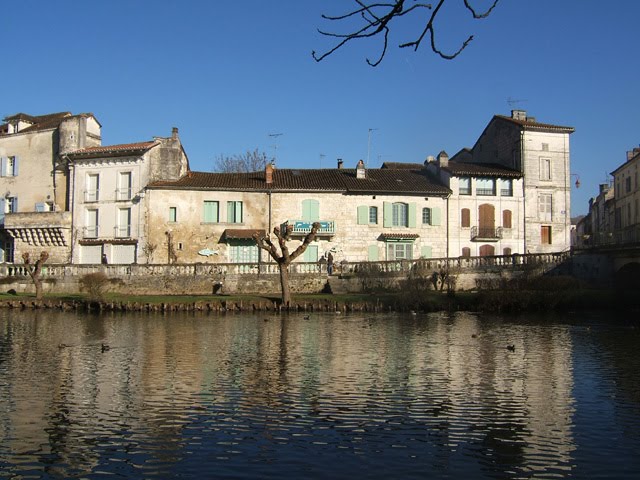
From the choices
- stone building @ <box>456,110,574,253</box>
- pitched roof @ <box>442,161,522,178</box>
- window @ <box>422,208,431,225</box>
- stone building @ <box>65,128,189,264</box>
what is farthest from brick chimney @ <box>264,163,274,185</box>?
stone building @ <box>456,110,574,253</box>

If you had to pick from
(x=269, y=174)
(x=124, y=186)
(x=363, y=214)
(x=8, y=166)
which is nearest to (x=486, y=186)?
(x=363, y=214)

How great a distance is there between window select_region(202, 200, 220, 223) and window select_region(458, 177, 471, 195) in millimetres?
18869

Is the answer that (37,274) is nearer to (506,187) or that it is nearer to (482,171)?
(482,171)

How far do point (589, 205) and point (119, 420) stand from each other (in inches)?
3640

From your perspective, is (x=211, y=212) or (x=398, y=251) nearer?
(x=211, y=212)

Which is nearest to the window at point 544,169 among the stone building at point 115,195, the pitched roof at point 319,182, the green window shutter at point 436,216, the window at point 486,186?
the window at point 486,186

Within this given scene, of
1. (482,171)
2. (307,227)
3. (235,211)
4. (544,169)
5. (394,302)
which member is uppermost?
(544,169)

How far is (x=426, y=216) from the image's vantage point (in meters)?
53.2

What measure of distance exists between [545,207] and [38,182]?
41232mm

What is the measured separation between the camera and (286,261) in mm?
38125

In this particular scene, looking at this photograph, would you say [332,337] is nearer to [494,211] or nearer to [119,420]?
[119,420]

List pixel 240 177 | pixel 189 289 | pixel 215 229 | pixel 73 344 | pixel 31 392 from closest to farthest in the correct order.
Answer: pixel 31 392 < pixel 73 344 < pixel 189 289 < pixel 215 229 < pixel 240 177

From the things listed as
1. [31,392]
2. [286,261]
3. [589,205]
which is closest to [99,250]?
[286,261]

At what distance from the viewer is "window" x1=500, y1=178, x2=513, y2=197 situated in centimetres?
5425
